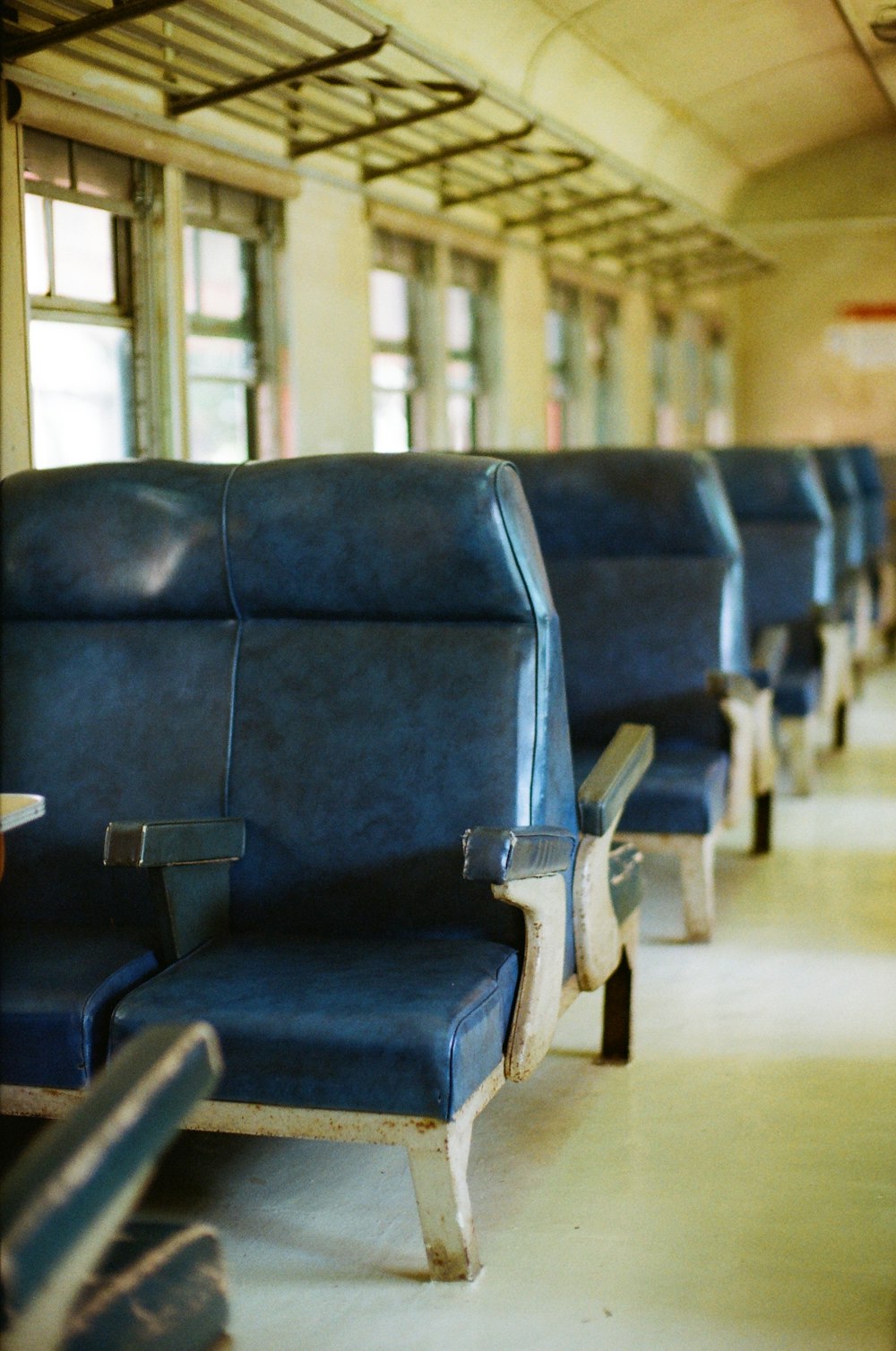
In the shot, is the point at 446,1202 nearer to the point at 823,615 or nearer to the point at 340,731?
the point at 340,731

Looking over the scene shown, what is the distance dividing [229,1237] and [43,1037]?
0.44m

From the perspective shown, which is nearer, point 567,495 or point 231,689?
point 231,689

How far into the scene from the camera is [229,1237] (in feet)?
7.16

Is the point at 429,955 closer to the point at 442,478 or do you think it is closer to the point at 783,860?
the point at 442,478

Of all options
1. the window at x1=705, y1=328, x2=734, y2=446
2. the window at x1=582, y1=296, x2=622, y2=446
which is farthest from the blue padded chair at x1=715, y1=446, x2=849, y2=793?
the window at x1=705, y1=328, x2=734, y2=446

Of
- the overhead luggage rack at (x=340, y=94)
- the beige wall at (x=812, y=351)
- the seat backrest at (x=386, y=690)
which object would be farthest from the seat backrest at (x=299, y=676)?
the beige wall at (x=812, y=351)

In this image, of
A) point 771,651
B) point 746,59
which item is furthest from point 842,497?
point 771,651

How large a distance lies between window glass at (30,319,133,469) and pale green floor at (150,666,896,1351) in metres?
2.23

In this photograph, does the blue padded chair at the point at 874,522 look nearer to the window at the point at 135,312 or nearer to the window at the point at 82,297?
the window at the point at 135,312

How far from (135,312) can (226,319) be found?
70 cm

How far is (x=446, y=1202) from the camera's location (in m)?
1.94

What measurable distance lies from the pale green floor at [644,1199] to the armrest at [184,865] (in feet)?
1.39

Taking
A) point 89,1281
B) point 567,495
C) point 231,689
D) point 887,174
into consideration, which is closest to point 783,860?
point 567,495

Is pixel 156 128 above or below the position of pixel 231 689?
above
